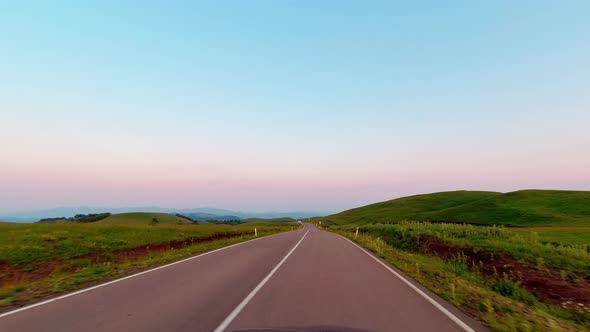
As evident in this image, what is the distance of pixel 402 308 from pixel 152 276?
7647mm

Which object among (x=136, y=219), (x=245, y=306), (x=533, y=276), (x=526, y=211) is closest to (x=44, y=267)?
(x=245, y=306)

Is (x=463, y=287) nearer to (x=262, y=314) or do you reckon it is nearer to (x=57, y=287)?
(x=262, y=314)

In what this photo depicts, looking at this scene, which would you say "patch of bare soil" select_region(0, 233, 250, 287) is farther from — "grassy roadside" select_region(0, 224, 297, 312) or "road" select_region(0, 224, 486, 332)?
"road" select_region(0, 224, 486, 332)

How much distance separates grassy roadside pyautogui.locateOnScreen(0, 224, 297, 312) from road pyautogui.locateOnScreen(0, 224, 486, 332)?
1.31 m

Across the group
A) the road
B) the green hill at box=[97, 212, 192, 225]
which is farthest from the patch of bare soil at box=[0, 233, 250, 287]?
the green hill at box=[97, 212, 192, 225]

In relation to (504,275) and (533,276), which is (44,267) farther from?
(533,276)

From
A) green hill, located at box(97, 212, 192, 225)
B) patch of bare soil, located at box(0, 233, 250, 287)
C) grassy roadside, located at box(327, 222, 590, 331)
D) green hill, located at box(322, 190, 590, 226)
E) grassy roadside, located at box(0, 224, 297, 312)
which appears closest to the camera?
grassy roadside, located at box(327, 222, 590, 331)

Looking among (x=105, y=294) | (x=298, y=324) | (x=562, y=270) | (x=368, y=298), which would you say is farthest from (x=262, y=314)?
(x=562, y=270)

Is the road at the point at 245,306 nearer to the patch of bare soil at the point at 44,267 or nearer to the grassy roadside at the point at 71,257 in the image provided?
the grassy roadside at the point at 71,257

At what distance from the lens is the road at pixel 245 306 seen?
6188mm

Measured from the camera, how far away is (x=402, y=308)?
756 centimetres

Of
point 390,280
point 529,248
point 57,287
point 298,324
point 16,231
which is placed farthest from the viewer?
point 16,231

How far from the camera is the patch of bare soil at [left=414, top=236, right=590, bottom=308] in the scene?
37.4 ft

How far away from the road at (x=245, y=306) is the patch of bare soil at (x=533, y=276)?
192 inches
